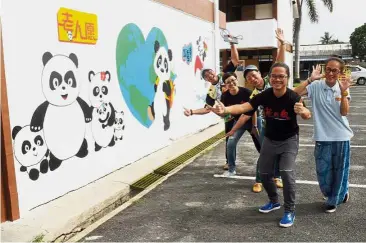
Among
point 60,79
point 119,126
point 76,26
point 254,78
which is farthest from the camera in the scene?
point 119,126

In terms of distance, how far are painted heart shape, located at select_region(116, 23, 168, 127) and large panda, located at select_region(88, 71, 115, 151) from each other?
1.50 feet

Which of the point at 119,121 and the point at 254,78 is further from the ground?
the point at 254,78

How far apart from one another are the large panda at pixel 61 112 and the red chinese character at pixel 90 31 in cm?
44

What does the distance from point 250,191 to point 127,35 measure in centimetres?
327

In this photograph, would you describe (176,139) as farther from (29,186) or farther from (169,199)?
(29,186)

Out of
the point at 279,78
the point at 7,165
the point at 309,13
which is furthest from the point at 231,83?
the point at 309,13

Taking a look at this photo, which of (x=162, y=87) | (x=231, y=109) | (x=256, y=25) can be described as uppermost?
(x=256, y=25)

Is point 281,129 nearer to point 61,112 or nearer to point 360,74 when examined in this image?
point 61,112

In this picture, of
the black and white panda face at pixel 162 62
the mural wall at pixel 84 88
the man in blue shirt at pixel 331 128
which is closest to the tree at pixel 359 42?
the mural wall at pixel 84 88

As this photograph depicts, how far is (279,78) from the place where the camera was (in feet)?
13.1

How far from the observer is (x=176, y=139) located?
858cm

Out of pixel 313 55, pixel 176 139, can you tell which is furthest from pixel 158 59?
pixel 313 55

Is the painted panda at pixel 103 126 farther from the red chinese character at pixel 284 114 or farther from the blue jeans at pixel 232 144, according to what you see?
the red chinese character at pixel 284 114

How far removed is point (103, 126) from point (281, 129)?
2.80m
